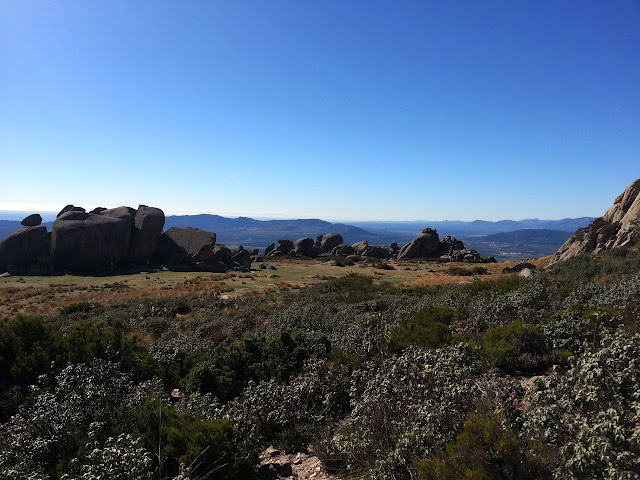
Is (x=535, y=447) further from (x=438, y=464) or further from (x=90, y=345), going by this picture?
(x=90, y=345)

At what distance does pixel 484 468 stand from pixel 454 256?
212 ft

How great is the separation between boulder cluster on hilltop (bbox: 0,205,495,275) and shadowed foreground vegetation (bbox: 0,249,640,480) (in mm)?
35723

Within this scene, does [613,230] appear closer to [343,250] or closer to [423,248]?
[423,248]

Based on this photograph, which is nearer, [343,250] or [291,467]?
[291,467]

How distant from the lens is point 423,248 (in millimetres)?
68500

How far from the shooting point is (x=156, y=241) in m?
46.8

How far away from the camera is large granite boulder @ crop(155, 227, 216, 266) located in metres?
44.7

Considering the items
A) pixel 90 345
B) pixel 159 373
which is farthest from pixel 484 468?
pixel 90 345

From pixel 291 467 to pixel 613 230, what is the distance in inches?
1401

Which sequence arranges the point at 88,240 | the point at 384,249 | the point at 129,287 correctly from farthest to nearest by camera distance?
the point at 384,249
the point at 88,240
the point at 129,287

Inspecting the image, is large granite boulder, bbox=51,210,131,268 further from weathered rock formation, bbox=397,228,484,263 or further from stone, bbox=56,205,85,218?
weathered rock formation, bbox=397,228,484,263

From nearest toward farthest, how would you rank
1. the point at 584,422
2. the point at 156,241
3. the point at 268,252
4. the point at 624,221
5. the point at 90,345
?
the point at 584,422
the point at 90,345
the point at 624,221
the point at 156,241
the point at 268,252

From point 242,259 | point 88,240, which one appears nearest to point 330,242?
point 242,259

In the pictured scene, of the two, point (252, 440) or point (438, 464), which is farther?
point (252, 440)
